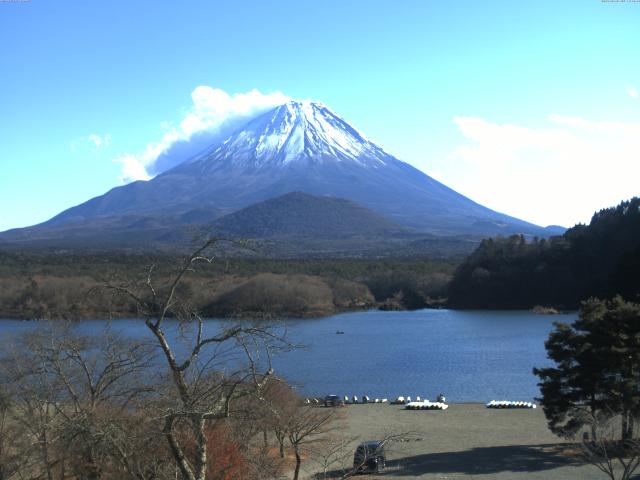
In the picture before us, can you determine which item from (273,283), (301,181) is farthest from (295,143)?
(273,283)

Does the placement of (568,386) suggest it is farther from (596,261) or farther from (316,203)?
(316,203)

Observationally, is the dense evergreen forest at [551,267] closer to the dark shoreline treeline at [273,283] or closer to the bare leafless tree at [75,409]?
the dark shoreline treeline at [273,283]

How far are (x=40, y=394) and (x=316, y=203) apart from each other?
276 feet

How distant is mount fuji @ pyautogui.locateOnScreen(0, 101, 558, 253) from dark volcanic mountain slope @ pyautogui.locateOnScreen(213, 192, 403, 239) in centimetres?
310

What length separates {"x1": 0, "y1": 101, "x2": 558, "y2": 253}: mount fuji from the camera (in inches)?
3757

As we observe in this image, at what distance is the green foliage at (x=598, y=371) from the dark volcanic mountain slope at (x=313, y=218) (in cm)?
7017

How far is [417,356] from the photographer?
85.4ft

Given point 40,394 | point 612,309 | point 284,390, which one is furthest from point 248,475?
point 612,309

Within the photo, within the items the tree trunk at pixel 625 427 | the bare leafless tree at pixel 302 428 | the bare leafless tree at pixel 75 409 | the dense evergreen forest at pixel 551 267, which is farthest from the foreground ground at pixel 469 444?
the dense evergreen forest at pixel 551 267

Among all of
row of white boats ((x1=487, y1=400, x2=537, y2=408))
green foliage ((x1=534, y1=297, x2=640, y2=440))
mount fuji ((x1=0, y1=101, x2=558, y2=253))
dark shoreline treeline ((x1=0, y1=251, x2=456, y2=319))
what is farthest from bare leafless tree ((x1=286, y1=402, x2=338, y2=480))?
mount fuji ((x1=0, y1=101, x2=558, y2=253))

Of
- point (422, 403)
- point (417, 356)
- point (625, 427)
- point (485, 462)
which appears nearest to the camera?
point (625, 427)

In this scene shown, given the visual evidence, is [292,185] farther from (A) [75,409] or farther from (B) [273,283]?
(A) [75,409]

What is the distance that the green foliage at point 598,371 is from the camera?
11.4m

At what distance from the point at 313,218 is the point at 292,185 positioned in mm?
15561
